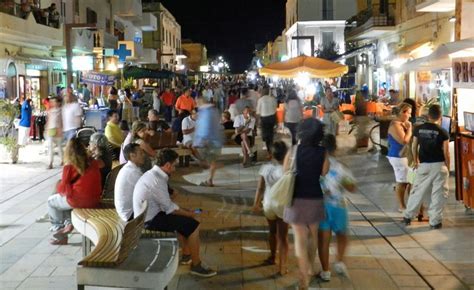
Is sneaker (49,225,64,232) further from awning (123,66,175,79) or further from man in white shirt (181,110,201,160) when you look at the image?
awning (123,66,175,79)

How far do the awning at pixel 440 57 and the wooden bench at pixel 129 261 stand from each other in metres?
5.60

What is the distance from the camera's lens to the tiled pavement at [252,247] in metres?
6.07

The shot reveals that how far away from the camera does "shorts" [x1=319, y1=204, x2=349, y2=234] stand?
6.00m

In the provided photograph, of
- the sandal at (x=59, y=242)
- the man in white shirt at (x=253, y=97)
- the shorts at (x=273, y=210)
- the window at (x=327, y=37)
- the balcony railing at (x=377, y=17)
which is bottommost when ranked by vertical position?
the sandal at (x=59, y=242)

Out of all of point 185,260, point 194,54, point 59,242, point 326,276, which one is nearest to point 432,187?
point 326,276

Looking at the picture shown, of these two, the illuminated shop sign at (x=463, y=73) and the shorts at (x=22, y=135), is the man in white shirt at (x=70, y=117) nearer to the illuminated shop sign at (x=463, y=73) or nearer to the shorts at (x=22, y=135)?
the shorts at (x=22, y=135)

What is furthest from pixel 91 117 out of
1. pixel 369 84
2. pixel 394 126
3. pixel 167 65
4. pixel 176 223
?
pixel 167 65

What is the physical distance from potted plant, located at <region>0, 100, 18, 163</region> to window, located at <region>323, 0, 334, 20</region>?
4690 centimetres

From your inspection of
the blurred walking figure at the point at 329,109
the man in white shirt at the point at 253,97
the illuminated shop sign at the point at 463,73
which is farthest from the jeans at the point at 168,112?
the illuminated shop sign at the point at 463,73

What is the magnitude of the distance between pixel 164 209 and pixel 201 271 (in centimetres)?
73

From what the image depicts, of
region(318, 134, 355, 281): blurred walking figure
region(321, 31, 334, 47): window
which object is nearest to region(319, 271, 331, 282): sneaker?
region(318, 134, 355, 281): blurred walking figure

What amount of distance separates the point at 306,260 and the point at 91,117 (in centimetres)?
1462

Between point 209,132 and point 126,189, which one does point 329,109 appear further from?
point 126,189

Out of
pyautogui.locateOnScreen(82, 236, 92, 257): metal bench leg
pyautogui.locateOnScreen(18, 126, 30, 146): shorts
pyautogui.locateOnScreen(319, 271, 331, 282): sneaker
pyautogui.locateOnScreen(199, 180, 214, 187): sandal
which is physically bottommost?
pyautogui.locateOnScreen(319, 271, 331, 282): sneaker
